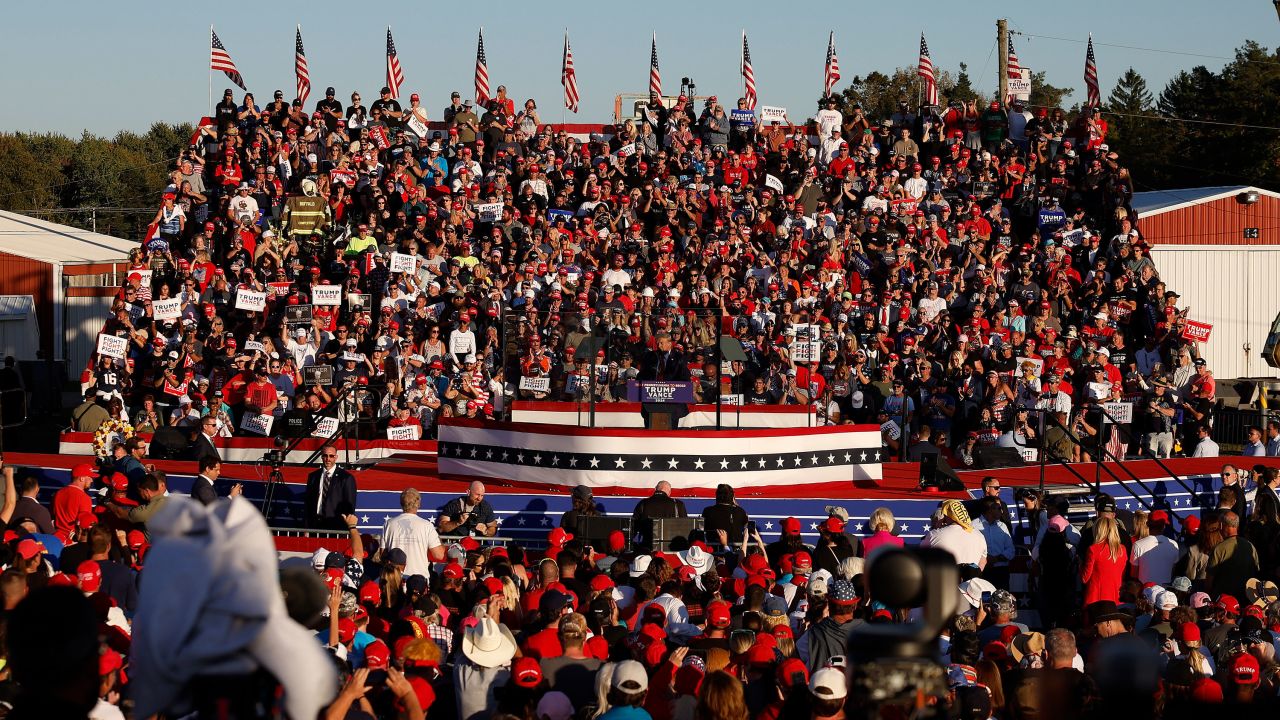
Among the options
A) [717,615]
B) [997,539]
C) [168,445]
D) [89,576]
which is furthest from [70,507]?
[997,539]

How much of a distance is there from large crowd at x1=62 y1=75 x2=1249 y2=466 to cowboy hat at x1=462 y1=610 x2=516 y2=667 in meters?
10.4

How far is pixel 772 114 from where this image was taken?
3033 cm

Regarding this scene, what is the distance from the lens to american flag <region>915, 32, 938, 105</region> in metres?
32.0

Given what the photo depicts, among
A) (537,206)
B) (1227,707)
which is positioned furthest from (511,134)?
(1227,707)

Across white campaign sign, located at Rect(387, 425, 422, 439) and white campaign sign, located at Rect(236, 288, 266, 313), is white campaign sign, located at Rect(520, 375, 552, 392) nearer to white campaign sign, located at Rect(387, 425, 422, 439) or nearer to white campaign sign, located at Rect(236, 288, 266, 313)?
white campaign sign, located at Rect(387, 425, 422, 439)

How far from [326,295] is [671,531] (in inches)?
442

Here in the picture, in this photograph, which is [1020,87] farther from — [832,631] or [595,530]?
[832,631]

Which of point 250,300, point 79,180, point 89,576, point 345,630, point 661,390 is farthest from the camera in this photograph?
point 79,180

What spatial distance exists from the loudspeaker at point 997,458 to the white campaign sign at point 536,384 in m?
Answer: 6.04

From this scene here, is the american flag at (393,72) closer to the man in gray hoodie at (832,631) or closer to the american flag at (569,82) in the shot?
the american flag at (569,82)

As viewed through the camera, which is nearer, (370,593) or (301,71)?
(370,593)

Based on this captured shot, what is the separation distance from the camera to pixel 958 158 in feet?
94.5

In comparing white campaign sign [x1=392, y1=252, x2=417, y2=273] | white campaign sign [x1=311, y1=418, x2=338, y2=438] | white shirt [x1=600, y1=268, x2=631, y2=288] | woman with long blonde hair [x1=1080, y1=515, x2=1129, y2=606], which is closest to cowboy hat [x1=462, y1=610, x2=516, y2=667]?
woman with long blonde hair [x1=1080, y1=515, x2=1129, y2=606]

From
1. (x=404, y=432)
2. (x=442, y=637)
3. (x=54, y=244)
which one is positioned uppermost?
(x=54, y=244)
